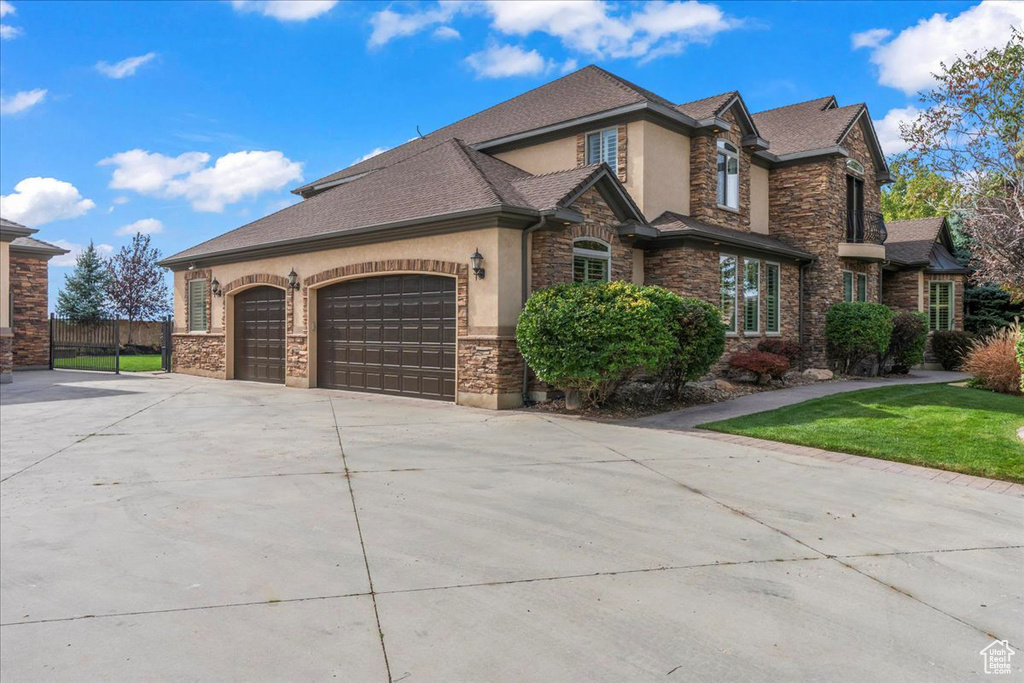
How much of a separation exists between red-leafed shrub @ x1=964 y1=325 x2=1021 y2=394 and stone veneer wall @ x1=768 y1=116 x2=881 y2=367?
455cm

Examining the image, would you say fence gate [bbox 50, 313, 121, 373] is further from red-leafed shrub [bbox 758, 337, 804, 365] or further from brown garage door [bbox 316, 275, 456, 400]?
red-leafed shrub [bbox 758, 337, 804, 365]

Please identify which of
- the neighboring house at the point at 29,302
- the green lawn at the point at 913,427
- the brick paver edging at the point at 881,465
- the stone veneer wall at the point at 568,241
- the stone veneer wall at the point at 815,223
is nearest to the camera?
the brick paver edging at the point at 881,465

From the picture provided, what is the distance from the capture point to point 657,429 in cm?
1027

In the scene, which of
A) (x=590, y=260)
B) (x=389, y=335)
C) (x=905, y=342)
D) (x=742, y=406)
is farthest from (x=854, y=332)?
(x=389, y=335)

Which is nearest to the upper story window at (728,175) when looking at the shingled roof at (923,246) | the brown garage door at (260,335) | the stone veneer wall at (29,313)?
the shingled roof at (923,246)

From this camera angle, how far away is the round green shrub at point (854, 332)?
1848cm

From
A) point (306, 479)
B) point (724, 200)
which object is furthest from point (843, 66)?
point (306, 479)

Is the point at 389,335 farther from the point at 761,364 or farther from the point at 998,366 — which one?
the point at 998,366

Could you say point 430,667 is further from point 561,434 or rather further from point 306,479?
point 561,434

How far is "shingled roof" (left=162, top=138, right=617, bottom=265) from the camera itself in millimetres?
13016

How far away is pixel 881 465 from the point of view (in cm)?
791

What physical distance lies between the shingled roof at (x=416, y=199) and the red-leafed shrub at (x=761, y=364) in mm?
5545

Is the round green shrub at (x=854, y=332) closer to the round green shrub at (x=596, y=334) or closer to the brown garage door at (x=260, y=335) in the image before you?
the round green shrub at (x=596, y=334)

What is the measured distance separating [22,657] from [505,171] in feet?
A: 46.5
